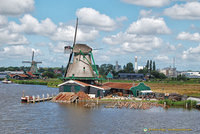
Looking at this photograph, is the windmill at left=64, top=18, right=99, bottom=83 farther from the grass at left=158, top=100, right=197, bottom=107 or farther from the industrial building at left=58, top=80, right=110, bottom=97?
the grass at left=158, top=100, right=197, bottom=107

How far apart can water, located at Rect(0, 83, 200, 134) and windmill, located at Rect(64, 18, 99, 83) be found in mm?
12537

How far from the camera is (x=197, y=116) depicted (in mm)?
41219

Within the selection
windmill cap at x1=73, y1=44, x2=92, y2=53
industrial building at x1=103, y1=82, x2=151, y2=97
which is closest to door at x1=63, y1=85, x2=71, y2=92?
windmill cap at x1=73, y1=44, x2=92, y2=53

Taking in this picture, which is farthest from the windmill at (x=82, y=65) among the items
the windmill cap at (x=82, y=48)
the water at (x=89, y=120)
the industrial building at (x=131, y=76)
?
the industrial building at (x=131, y=76)

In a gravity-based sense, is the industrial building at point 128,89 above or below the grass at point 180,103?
above

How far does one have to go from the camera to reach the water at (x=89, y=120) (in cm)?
3185

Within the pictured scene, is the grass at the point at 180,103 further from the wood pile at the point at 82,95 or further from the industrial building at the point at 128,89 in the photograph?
the wood pile at the point at 82,95

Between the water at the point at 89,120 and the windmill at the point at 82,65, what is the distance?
12537 mm

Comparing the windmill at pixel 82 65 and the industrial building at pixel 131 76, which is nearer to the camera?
the windmill at pixel 82 65

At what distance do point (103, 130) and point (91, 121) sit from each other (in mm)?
4833

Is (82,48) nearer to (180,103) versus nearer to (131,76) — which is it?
(180,103)

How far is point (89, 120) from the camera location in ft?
121

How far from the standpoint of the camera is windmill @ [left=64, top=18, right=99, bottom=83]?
197ft

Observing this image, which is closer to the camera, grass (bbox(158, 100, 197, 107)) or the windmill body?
grass (bbox(158, 100, 197, 107))
